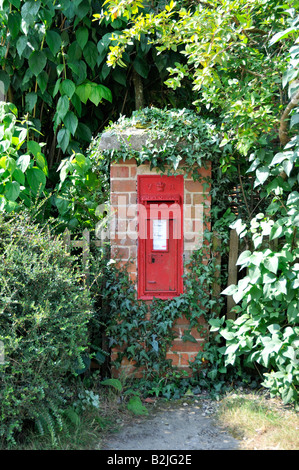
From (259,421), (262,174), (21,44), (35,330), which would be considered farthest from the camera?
(21,44)

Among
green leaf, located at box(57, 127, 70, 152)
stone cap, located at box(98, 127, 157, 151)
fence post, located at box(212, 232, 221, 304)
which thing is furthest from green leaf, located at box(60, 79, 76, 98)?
fence post, located at box(212, 232, 221, 304)

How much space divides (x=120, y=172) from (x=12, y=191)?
2.97 ft

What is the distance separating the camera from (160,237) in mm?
3965

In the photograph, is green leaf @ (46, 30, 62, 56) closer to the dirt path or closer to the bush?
the bush

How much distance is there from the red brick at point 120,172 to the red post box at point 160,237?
122 mm

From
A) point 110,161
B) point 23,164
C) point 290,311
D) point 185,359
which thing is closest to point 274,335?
point 290,311

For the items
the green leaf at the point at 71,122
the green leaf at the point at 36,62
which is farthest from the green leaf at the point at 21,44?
the green leaf at the point at 71,122

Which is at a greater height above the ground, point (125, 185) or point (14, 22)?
point (14, 22)

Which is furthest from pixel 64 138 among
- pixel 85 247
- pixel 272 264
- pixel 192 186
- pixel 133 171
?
pixel 272 264

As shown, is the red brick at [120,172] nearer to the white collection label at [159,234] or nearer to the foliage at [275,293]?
the white collection label at [159,234]

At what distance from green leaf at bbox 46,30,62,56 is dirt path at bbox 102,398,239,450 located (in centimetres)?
342

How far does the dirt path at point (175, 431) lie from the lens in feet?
10.0

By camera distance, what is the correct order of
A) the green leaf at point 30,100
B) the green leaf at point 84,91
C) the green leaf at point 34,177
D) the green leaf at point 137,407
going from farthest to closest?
the green leaf at point 30,100 < the green leaf at point 84,91 < the green leaf at point 34,177 < the green leaf at point 137,407

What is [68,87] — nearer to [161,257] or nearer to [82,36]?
[82,36]
